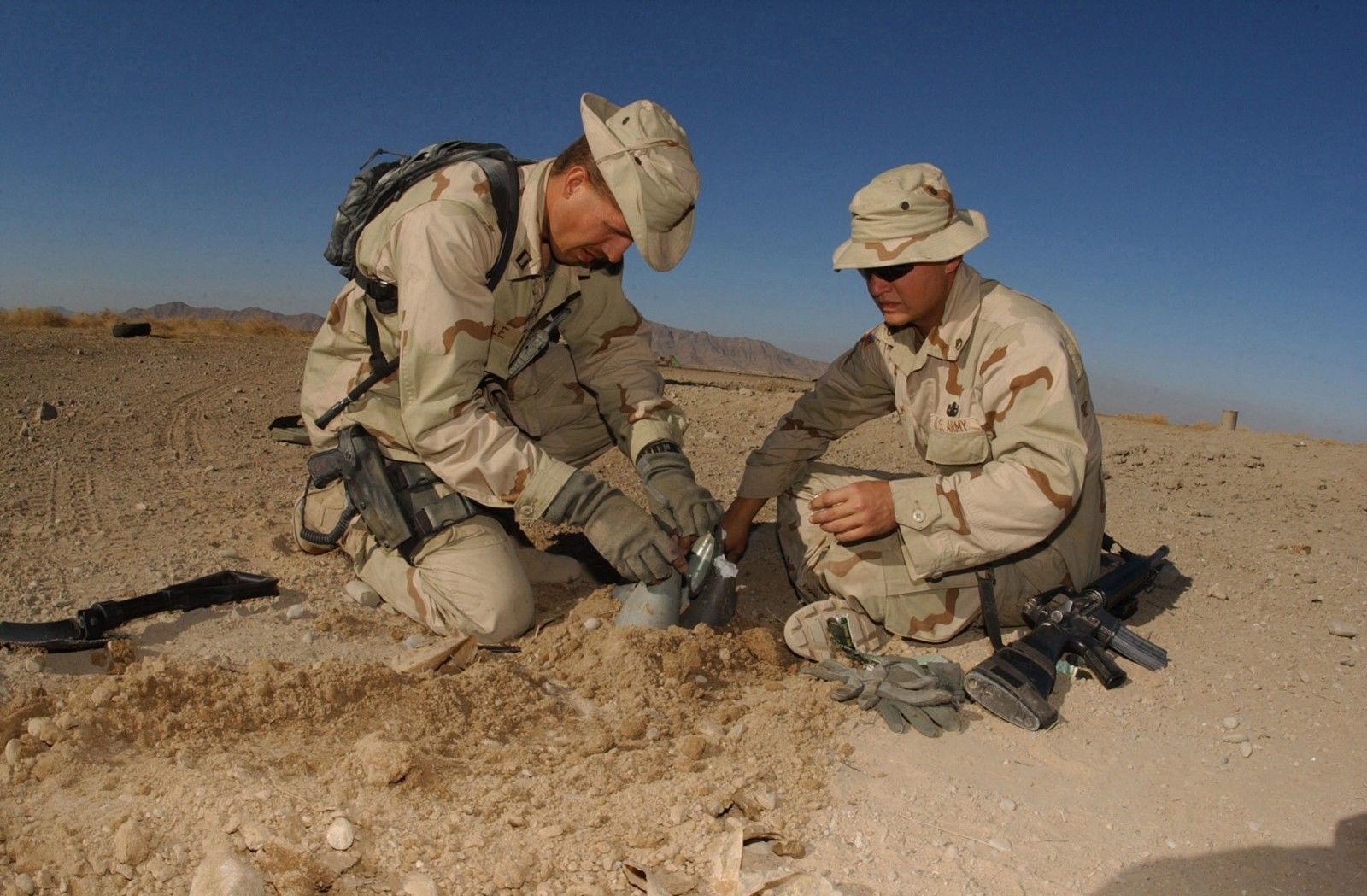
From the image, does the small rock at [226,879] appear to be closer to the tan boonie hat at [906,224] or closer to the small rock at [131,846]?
the small rock at [131,846]

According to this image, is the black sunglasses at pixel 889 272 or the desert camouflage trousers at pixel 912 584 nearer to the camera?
the black sunglasses at pixel 889 272

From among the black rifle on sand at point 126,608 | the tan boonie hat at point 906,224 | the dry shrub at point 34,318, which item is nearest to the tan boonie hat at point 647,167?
the tan boonie hat at point 906,224

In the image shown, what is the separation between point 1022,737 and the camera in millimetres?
2662

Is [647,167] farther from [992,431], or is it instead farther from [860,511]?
[992,431]

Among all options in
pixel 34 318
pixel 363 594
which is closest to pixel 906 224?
pixel 363 594

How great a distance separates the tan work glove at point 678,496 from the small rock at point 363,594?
1.08 metres

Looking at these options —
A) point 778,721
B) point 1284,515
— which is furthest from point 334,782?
point 1284,515

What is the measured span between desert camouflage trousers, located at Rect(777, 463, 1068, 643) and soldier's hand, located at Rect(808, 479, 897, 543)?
163 millimetres

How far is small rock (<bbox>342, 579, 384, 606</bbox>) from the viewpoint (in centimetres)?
345

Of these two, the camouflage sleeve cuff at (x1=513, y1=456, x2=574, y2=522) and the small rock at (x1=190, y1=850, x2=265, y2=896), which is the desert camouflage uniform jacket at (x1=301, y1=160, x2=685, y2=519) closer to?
the camouflage sleeve cuff at (x1=513, y1=456, x2=574, y2=522)

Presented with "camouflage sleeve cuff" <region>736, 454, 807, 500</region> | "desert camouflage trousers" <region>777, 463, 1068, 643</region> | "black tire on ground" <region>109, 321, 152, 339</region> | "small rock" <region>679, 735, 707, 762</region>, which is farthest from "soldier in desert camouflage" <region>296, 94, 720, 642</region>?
"black tire on ground" <region>109, 321, 152, 339</region>

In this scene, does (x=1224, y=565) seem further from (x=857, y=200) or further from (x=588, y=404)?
(x=588, y=404)

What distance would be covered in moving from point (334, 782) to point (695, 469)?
3677 mm

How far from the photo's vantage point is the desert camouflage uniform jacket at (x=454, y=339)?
2977mm
